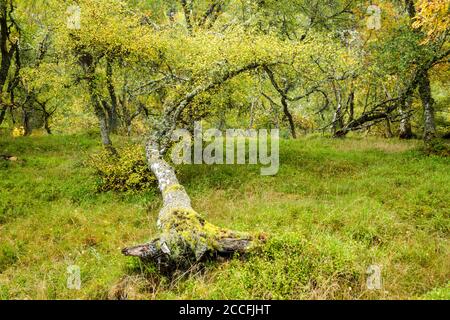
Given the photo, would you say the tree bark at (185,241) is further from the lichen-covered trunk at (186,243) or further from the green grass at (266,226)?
the green grass at (266,226)

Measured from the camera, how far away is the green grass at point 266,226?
7.63 m

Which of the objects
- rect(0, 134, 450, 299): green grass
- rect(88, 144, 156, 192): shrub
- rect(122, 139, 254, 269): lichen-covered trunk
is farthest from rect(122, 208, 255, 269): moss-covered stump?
rect(88, 144, 156, 192): shrub

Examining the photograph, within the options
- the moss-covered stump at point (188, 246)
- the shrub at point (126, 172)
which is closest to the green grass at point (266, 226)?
the moss-covered stump at point (188, 246)

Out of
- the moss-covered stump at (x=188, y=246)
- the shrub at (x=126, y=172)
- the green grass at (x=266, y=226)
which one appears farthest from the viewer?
the shrub at (x=126, y=172)

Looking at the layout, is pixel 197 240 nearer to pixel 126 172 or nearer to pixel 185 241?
pixel 185 241

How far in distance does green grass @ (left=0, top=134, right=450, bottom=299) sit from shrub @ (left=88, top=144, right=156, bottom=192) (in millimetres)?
454

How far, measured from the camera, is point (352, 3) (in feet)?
78.1

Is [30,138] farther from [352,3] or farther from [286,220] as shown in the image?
[352,3]

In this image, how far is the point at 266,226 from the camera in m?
10.7

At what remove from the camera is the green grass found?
763 centimetres

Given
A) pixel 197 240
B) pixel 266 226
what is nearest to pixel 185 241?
pixel 197 240

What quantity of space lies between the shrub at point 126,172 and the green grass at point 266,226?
0.45 m

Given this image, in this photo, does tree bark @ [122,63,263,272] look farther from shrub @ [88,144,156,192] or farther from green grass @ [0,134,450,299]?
shrub @ [88,144,156,192]

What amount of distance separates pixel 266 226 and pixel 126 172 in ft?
22.3
